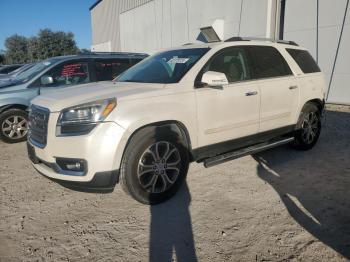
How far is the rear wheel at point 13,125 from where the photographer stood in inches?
254

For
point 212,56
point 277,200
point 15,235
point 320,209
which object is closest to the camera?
point 15,235

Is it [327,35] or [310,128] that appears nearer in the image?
[310,128]

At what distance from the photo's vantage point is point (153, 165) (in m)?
3.60

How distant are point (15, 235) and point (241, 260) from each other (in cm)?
219

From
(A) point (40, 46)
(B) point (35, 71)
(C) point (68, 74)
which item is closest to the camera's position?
(C) point (68, 74)

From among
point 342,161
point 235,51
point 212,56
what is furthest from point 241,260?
point 342,161

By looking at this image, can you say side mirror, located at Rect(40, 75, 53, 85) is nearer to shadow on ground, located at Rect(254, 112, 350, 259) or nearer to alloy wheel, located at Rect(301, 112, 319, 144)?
shadow on ground, located at Rect(254, 112, 350, 259)

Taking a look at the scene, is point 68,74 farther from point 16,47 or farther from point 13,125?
point 16,47

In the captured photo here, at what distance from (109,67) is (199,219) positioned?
5.01 meters

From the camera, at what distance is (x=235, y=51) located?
14.7 ft

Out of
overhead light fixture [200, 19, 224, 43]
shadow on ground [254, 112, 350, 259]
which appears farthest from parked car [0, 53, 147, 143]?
overhead light fixture [200, 19, 224, 43]

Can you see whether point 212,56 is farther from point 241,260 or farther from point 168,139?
point 241,260

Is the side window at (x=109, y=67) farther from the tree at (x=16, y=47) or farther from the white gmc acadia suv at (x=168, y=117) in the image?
the tree at (x=16, y=47)

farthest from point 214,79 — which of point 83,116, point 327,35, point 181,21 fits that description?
point 181,21
